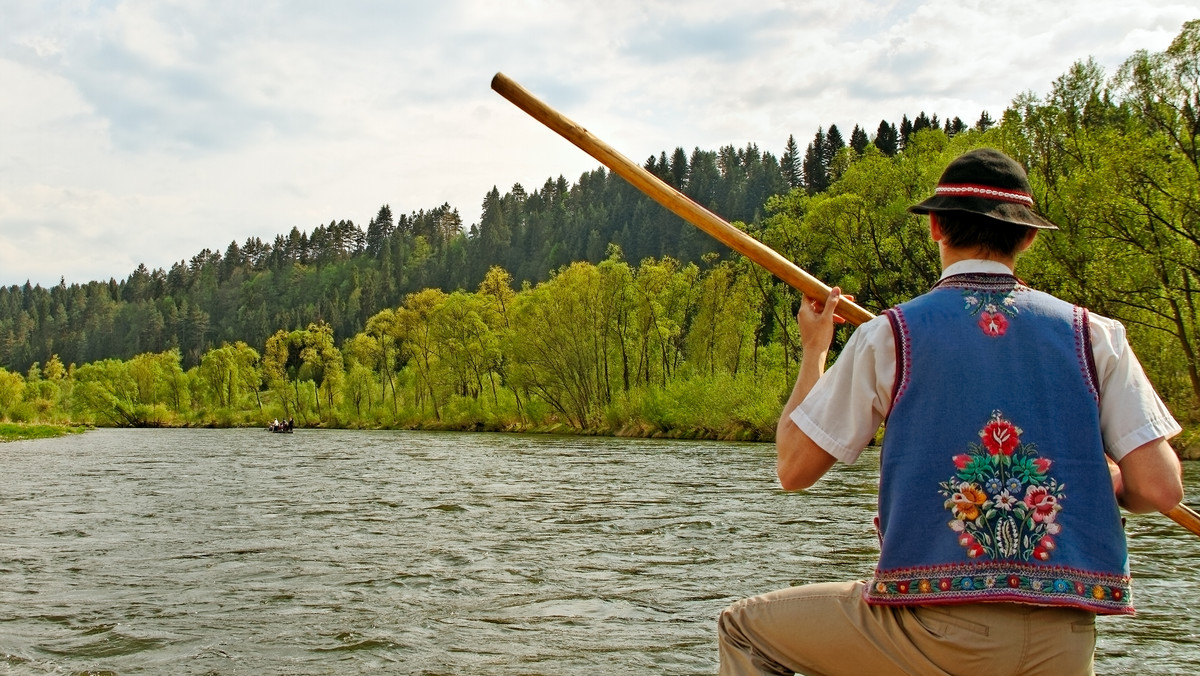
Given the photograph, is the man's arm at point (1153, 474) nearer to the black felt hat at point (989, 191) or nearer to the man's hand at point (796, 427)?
the black felt hat at point (989, 191)

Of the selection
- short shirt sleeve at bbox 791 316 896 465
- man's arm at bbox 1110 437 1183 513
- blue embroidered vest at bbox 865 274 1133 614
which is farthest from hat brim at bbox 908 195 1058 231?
man's arm at bbox 1110 437 1183 513

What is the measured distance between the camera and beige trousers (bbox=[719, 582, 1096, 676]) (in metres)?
2.77

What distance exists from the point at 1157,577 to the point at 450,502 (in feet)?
38.5

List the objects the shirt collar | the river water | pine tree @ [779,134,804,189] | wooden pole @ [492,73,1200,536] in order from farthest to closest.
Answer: pine tree @ [779,134,804,189]
the river water
wooden pole @ [492,73,1200,536]
the shirt collar

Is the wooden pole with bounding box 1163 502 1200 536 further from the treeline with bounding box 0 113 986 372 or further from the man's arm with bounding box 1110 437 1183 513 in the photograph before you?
the treeline with bounding box 0 113 986 372

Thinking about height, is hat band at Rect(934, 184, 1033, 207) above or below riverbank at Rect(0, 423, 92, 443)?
above

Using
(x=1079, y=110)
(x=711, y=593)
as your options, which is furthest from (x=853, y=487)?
(x=1079, y=110)

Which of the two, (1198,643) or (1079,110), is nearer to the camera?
(1198,643)

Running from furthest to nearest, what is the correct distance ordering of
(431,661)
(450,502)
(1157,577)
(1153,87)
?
1. (1153,87)
2. (450,502)
3. (1157,577)
4. (431,661)

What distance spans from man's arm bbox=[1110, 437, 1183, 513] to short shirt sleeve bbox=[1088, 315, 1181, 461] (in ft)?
0.09

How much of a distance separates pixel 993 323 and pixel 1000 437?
32cm

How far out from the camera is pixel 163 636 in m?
7.66

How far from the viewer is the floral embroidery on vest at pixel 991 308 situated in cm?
284

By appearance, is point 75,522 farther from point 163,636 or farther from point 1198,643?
point 1198,643
